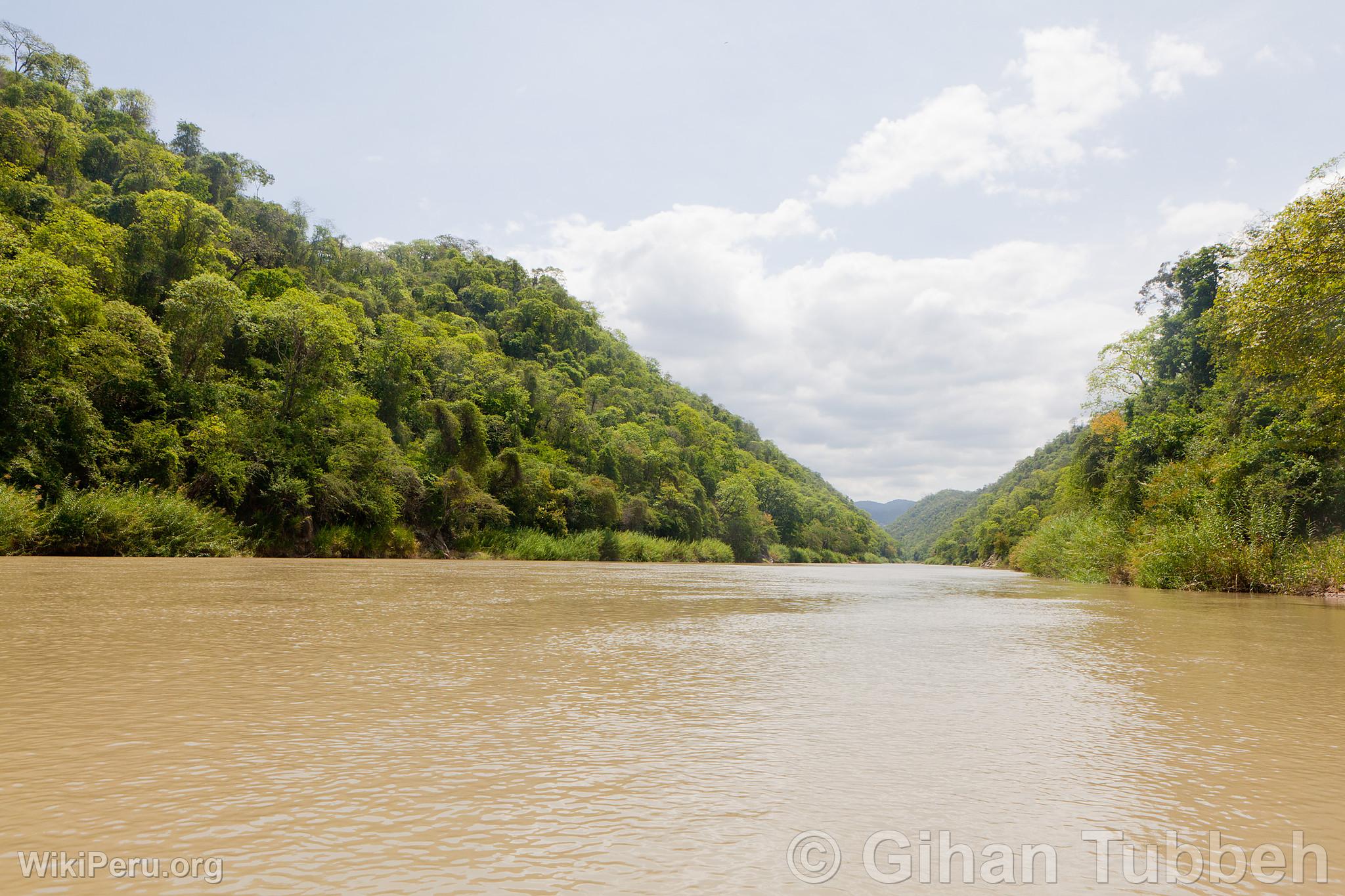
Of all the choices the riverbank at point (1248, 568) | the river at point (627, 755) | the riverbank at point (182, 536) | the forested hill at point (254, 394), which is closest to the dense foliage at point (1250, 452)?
the riverbank at point (1248, 568)

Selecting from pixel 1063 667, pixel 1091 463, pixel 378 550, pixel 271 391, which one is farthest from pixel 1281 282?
pixel 271 391

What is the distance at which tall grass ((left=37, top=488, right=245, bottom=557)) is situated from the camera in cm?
2070

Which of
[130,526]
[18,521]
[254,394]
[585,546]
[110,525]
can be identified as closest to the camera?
[18,521]

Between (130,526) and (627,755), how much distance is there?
25.5 meters

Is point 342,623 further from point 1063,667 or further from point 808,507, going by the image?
point 808,507

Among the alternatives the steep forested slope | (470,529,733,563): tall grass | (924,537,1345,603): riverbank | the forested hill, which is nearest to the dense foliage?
(924,537,1345,603): riverbank

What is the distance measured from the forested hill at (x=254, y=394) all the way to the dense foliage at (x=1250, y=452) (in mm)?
28986

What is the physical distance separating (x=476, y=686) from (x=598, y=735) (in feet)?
4.24

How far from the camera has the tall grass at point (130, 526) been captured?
20.7 m

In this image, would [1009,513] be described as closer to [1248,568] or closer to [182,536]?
[1248,568]

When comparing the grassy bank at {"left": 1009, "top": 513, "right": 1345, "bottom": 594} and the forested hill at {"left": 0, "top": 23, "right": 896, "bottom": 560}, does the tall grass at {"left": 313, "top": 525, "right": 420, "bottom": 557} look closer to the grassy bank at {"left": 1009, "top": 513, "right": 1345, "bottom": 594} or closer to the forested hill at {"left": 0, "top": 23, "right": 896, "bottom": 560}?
the forested hill at {"left": 0, "top": 23, "right": 896, "bottom": 560}

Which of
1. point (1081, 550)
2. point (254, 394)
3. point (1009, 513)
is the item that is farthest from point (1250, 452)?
point (1009, 513)

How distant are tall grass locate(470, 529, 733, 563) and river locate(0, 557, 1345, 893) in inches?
1327

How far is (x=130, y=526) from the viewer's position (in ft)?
72.7
